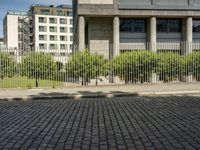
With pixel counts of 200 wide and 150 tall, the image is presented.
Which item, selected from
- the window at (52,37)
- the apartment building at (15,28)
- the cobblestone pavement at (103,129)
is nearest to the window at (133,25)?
the cobblestone pavement at (103,129)

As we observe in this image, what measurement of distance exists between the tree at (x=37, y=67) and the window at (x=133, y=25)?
16.9m

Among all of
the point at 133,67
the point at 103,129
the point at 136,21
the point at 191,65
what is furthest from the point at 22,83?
the point at 136,21

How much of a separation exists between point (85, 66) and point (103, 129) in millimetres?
13980

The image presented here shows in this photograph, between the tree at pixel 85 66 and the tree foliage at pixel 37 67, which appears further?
the tree at pixel 85 66

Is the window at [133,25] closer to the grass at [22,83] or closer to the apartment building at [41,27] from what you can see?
the grass at [22,83]

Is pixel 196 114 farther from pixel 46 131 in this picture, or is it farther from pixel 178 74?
pixel 178 74

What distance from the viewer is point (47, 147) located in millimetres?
5941

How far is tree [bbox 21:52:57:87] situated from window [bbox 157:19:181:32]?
1964 centimetres

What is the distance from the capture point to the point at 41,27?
106938mm

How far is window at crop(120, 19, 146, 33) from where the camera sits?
36.4 metres

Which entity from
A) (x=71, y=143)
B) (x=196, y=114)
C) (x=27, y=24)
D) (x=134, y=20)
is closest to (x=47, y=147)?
(x=71, y=143)

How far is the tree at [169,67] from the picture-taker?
2220 centimetres

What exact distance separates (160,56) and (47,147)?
1746cm

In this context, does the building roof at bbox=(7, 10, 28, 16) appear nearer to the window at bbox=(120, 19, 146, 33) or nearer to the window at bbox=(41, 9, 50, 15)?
the window at bbox=(41, 9, 50, 15)
